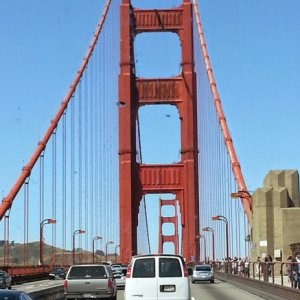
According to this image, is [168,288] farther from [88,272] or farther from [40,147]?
[40,147]

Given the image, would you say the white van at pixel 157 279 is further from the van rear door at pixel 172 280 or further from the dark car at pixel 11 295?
the dark car at pixel 11 295

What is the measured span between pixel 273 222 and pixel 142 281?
37885mm

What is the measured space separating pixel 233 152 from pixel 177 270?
47750 millimetres

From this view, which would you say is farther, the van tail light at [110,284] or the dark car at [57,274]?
the dark car at [57,274]

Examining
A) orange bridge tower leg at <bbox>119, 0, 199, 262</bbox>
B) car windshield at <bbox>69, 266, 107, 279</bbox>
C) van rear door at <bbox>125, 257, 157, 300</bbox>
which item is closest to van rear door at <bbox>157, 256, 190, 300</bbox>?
van rear door at <bbox>125, 257, 157, 300</bbox>

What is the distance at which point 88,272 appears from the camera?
28.0 meters

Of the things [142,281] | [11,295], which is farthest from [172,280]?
[11,295]

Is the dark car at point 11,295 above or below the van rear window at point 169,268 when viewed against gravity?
below

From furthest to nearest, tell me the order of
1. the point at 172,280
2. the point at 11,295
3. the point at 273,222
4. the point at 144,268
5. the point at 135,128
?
the point at 135,128 → the point at 273,222 → the point at 144,268 → the point at 172,280 → the point at 11,295

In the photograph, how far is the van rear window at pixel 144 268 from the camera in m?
22.0

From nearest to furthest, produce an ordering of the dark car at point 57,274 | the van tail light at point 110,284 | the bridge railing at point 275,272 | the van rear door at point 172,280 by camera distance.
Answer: the van rear door at point 172,280, the van tail light at point 110,284, the bridge railing at point 275,272, the dark car at point 57,274

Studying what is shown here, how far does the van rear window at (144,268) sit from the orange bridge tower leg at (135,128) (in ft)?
155

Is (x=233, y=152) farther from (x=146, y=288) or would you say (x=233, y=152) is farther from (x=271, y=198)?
(x=146, y=288)

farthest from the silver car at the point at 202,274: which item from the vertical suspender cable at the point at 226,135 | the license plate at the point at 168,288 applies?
the license plate at the point at 168,288
